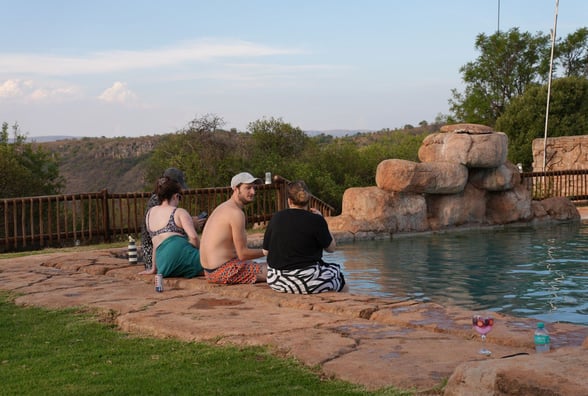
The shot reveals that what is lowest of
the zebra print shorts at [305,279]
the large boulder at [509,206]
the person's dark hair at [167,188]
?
the large boulder at [509,206]

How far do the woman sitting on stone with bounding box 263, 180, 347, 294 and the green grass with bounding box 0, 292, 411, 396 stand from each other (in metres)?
1.67

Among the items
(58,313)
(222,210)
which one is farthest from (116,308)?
(222,210)

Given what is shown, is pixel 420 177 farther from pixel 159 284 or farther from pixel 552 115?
pixel 552 115

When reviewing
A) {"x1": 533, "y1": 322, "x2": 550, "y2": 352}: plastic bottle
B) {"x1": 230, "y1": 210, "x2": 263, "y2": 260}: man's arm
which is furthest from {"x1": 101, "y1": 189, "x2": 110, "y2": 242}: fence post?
{"x1": 533, "y1": 322, "x2": 550, "y2": 352}: plastic bottle

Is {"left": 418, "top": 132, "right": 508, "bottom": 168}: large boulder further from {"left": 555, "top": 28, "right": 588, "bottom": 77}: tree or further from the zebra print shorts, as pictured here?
{"left": 555, "top": 28, "right": 588, "bottom": 77}: tree

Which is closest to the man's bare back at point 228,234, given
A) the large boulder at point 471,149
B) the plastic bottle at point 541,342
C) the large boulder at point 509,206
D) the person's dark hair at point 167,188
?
the person's dark hair at point 167,188

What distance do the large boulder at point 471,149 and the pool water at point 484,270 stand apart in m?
1.75

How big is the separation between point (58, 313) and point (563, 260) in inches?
306

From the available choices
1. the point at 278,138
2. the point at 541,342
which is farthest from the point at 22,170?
the point at 541,342

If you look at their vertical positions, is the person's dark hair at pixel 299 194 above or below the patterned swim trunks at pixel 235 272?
above

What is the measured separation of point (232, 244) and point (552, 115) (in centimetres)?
2885

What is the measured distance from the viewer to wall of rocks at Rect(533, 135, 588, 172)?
24953 mm

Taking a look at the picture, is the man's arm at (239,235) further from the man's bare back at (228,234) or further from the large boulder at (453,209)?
the large boulder at (453,209)

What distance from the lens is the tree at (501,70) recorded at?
38.5m
